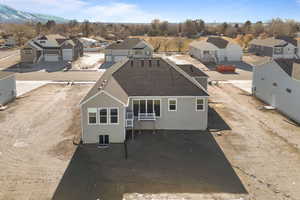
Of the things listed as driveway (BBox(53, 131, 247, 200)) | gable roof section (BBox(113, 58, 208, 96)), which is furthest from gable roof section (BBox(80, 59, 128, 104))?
driveway (BBox(53, 131, 247, 200))

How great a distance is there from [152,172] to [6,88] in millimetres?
20308

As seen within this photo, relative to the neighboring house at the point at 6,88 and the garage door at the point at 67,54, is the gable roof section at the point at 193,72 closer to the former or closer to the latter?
the neighboring house at the point at 6,88

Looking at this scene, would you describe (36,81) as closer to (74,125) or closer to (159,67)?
(74,125)

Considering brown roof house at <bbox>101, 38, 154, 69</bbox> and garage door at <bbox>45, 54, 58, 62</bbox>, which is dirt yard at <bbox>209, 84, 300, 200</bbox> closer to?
brown roof house at <bbox>101, 38, 154, 69</bbox>

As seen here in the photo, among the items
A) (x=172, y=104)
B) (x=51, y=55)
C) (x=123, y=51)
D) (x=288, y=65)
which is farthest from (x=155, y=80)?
(x=51, y=55)

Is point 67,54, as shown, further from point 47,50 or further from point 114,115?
point 114,115

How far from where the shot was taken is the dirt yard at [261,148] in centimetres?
1395

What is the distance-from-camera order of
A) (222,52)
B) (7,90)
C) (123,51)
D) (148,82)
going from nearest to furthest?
(148,82), (7,90), (123,51), (222,52)

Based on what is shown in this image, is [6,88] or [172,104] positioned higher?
[172,104]

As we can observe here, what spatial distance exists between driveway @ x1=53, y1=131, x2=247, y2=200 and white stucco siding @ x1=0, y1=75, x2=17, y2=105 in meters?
14.2

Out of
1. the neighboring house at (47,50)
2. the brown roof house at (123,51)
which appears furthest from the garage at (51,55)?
the brown roof house at (123,51)

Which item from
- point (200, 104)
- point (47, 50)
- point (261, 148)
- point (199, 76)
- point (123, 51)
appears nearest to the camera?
point (261, 148)

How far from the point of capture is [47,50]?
58.8m

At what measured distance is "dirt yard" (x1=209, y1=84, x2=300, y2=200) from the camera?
13.9 meters
